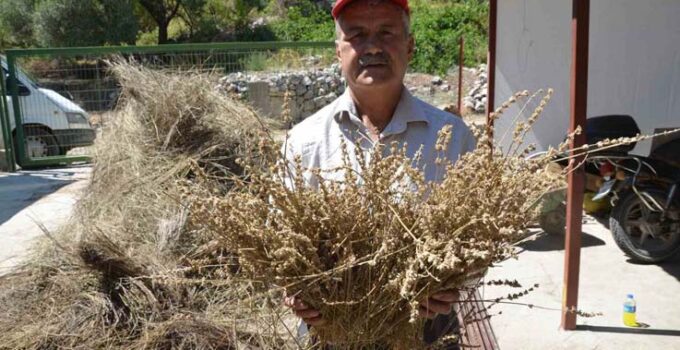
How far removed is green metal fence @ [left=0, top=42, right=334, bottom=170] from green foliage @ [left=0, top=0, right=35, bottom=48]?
1222 cm

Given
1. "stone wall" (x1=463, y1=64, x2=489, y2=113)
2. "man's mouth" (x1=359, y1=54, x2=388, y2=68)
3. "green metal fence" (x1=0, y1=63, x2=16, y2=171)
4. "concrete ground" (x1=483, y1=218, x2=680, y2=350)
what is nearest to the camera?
"man's mouth" (x1=359, y1=54, x2=388, y2=68)

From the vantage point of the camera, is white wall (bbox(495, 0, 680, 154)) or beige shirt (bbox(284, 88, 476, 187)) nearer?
beige shirt (bbox(284, 88, 476, 187))

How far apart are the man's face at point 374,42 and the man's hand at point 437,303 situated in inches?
28.3

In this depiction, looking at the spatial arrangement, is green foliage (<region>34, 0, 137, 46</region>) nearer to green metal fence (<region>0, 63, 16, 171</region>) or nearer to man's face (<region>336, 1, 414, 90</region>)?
green metal fence (<region>0, 63, 16, 171</region>)

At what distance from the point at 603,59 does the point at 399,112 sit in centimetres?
507

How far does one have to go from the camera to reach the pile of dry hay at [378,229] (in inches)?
45.1

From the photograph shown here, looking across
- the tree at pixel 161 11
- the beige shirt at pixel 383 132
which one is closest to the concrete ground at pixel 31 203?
the beige shirt at pixel 383 132

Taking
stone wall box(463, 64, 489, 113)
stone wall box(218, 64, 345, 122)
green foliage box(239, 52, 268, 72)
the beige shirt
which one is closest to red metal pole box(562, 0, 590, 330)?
the beige shirt

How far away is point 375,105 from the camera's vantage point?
1893 mm

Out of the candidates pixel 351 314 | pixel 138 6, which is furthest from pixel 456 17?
pixel 351 314

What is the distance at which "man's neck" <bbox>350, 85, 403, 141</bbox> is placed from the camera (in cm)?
187

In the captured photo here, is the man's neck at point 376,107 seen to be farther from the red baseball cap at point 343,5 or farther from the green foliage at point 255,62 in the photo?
the green foliage at point 255,62

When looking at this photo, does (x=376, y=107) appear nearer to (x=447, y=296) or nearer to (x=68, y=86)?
(x=447, y=296)

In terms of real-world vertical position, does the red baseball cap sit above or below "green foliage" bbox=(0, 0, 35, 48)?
below
